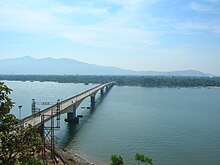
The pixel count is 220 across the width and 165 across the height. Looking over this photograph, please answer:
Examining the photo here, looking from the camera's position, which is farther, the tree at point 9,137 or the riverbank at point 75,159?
the riverbank at point 75,159

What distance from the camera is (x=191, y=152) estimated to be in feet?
51.9

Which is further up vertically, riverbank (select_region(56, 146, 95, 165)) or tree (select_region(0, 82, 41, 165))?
tree (select_region(0, 82, 41, 165))

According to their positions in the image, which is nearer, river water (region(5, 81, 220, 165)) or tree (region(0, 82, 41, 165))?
tree (region(0, 82, 41, 165))

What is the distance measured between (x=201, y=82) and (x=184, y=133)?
226 ft

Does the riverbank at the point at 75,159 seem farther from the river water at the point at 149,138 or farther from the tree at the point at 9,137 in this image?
the tree at the point at 9,137

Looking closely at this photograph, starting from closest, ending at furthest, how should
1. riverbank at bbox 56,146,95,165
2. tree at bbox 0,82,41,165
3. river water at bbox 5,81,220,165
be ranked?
tree at bbox 0,82,41,165, riverbank at bbox 56,146,95,165, river water at bbox 5,81,220,165

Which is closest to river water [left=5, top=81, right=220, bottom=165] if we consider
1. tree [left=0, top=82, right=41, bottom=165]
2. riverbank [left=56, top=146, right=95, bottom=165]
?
riverbank [left=56, top=146, right=95, bottom=165]

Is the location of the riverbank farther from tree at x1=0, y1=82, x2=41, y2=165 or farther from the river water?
tree at x1=0, y1=82, x2=41, y2=165

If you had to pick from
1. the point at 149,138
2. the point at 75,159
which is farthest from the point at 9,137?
the point at 149,138

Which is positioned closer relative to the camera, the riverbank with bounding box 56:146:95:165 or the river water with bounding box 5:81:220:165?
the riverbank with bounding box 56:146:95:165

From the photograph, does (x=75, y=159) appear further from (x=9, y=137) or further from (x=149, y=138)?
(x=9, y=137)

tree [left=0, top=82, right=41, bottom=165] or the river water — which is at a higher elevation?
tree [left=0, top=82, right=41, bottom=165]

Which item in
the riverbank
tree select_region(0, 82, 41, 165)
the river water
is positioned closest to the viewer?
tree select_region(0, 82, 41, 165)

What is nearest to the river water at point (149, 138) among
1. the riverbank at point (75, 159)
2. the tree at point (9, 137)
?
the riverbank at point (75, 159)
